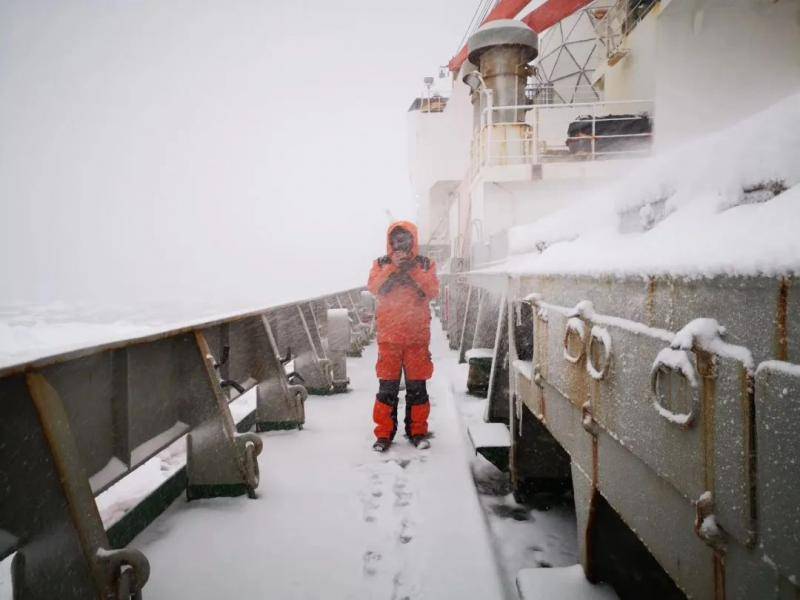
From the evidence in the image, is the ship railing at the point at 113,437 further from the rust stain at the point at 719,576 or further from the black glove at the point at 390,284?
the rust stain at the point at 719,576

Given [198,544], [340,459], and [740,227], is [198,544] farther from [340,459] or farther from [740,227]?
[740,227]

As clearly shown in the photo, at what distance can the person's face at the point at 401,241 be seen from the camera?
3842mm

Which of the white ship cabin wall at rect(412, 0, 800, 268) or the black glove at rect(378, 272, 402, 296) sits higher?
the white ship cabin wall at rect(412, 0, 800, 268)

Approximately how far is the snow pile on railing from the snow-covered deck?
5.15ft

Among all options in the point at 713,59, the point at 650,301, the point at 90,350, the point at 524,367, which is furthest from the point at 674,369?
the point at 713,59

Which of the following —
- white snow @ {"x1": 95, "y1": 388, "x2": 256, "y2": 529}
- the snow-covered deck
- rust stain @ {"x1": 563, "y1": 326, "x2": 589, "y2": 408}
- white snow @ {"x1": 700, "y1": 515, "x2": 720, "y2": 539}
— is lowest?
the snow-covered deck

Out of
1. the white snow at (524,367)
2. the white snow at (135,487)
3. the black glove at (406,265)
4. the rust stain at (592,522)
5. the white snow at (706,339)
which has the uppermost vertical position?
the black glove at (406,265)

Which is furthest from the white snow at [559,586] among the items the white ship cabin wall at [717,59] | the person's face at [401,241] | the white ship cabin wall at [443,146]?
the white ship cabin wall at [443,146]

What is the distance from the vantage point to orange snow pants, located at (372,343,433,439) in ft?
12.4

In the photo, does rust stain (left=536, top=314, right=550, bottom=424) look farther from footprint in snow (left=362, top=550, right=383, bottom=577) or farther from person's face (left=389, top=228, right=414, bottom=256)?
person's face (left=389, top=228, right=414, bottom=256)

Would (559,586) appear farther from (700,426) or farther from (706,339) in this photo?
(706,339)

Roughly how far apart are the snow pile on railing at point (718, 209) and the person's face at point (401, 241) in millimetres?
2007

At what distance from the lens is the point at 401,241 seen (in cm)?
385

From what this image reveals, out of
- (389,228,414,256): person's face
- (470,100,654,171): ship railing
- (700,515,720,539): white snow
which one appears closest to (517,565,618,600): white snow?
(700,515,720,539): white snow
